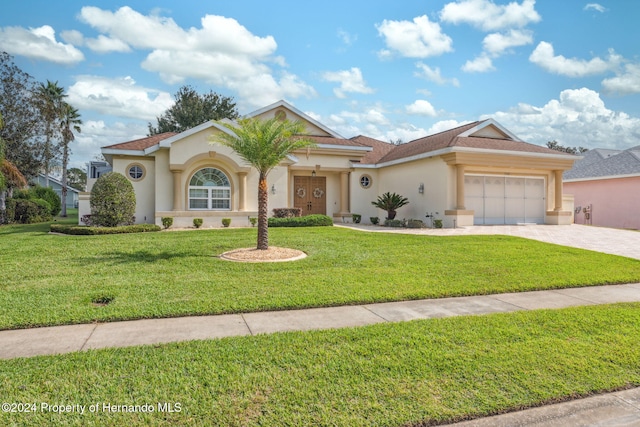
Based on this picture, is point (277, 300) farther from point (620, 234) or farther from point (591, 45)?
point (591, 45)

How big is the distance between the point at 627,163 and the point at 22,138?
4154 centimetres

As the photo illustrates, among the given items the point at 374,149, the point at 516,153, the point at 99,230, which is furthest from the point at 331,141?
the point at 99,230

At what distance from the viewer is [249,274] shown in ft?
27.3

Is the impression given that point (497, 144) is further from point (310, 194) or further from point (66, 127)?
point (66, 127)

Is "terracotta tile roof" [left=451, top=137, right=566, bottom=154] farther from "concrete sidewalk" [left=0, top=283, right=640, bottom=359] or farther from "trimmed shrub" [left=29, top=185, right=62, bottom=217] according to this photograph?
"trimmed shrub" [left=29, top=185, right=62, bottom=217]

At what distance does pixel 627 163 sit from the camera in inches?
985

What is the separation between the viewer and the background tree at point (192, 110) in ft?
148

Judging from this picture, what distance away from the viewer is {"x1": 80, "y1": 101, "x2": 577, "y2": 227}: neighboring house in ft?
61.8

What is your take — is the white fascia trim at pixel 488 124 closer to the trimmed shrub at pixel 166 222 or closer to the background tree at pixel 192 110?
the trimmed shrub at pixel 166 222

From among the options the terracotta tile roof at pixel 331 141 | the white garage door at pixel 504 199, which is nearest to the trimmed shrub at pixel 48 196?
the terracotta tile roof at pixel 331 141

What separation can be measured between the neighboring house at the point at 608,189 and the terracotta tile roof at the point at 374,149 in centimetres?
1309

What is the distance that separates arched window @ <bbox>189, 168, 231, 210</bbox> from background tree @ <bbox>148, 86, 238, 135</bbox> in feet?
90.0

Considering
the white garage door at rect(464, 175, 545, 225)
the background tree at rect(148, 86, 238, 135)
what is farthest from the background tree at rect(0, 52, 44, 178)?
the white garage door at rect(464, 175, 545, 225)

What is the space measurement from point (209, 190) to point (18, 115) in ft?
64.1
